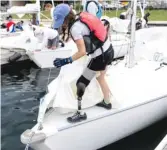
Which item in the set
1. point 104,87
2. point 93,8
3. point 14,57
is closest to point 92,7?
point 93,8

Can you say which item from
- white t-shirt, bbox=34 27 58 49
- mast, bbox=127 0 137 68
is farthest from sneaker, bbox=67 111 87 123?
white t-shirt, bbox=34 27 58 49

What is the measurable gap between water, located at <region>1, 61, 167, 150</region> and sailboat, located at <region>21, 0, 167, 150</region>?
265 mm

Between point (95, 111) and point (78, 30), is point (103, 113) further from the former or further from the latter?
point (78, 30)

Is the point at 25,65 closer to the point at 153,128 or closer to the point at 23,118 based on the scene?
the point at 23,118

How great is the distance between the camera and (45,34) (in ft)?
38.4

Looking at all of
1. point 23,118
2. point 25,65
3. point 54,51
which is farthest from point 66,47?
point 23,118

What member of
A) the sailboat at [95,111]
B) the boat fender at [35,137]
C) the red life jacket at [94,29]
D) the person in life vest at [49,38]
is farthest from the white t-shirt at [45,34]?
the boat fender at [35,137]

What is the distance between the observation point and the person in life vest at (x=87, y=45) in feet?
16.0

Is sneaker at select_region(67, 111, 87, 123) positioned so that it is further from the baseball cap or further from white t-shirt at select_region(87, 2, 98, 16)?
white t-shirt at select_region(87, 2, 98, 16)

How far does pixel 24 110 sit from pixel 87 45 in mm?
3231

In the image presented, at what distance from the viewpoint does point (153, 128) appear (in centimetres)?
669

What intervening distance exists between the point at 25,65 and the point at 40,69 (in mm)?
869

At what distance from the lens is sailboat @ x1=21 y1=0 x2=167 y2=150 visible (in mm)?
5039

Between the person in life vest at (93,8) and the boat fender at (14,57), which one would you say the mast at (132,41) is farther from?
the boat fender at (14,57)
